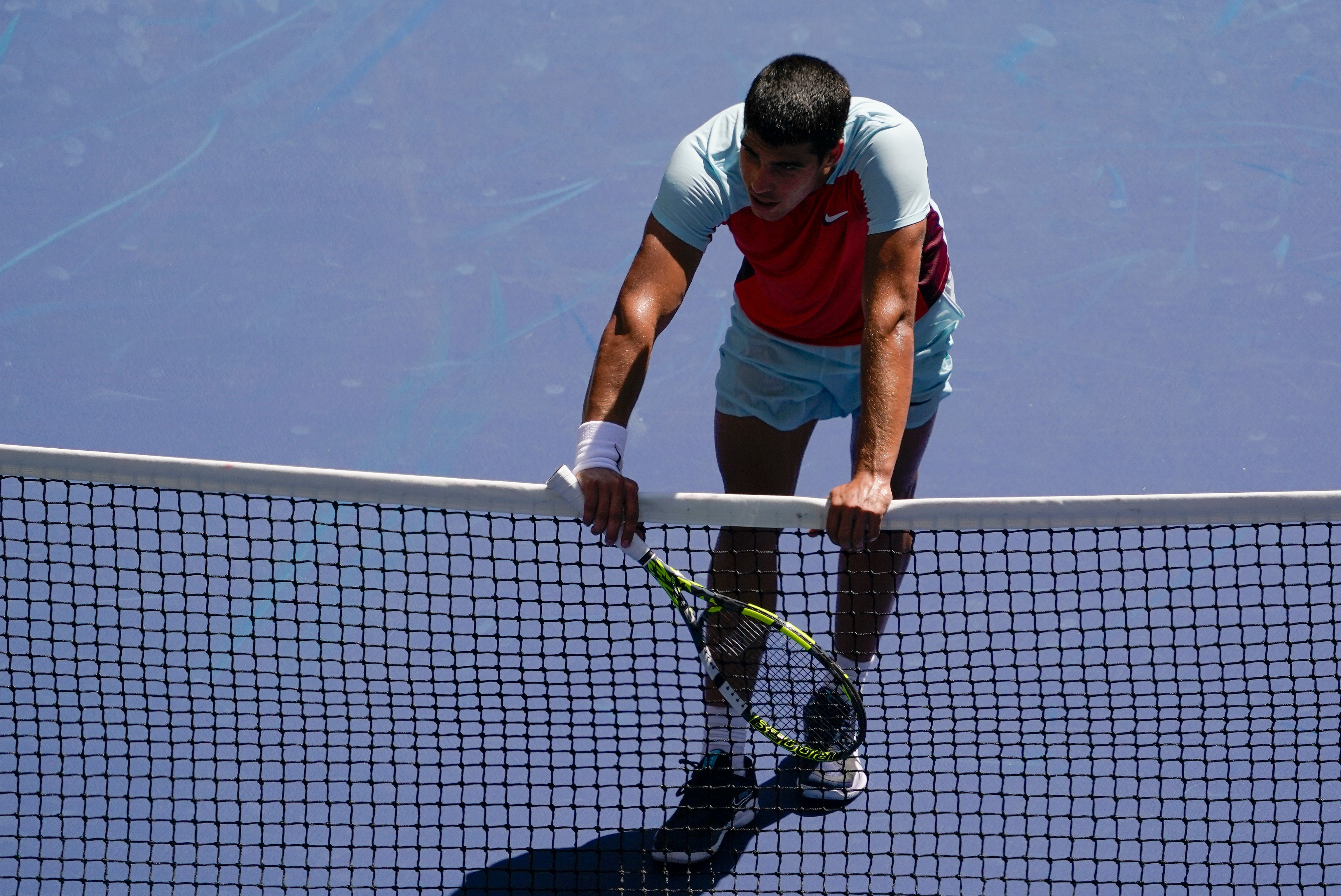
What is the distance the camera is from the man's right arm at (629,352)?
261 cm

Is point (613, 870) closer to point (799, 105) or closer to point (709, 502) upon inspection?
point (709, 502)

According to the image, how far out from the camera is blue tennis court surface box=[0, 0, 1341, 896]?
3.35 metres

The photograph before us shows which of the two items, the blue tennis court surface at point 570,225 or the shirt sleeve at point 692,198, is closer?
the shirt sleeve at point 692,198

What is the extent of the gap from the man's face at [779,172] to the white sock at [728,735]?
1.27m

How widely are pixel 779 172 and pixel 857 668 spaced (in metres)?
1.30

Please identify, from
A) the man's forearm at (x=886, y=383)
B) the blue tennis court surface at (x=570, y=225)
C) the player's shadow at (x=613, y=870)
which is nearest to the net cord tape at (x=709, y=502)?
the man's forearm at (x=886, y=383)

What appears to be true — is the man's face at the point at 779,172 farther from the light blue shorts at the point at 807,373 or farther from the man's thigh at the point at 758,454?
the man's thigh at the point at 758,454

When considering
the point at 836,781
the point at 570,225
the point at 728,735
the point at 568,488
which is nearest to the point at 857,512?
the point at 568,488

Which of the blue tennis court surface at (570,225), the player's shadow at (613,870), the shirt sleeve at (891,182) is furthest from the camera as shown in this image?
the blue tennis court surface at (570,225)

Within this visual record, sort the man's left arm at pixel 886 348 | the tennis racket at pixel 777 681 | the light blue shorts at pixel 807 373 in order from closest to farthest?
the man's left arm at pixel 886 348, the tennis racket at pixel 777 681, the light blue shorts at pixel 807 373

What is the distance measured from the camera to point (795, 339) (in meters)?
3.16

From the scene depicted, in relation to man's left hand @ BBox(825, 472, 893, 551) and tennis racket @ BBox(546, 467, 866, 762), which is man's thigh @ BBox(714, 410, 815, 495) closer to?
tennis racket @ BBox(546, 467, 866, 762)

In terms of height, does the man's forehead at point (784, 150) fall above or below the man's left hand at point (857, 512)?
above

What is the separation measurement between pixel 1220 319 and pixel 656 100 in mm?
2682
